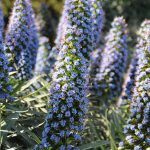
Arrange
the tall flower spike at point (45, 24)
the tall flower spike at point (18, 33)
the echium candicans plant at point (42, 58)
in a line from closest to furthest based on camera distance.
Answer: the tall flower spike at point (18, 33) < the echium candicans plant at point (42, 58) < the tall flower spike at point (45, 24)

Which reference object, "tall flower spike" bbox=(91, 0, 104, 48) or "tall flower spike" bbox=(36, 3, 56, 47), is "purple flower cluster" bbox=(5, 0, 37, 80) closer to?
"tall flower spike" bbox=(91, 0, 104, 48)

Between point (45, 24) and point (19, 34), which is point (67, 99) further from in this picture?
point (45, 24)

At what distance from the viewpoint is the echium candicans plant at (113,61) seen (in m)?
8.59

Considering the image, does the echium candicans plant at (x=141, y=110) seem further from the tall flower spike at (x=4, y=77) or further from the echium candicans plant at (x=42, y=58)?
the echium candicans plant at (x=42, y=58)

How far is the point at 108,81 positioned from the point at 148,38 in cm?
243

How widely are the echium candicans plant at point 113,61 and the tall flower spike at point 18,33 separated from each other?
1.79 metres

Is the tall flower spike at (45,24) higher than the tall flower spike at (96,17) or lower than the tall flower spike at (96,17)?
higher


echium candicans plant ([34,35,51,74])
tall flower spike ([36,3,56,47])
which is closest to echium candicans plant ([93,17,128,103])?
echium candicans plant ([34,35,51,74])

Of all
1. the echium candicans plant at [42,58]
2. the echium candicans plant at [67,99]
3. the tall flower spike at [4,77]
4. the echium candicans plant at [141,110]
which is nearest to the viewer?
the echium candicans plant at [67,99]

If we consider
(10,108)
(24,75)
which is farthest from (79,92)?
(24,75)

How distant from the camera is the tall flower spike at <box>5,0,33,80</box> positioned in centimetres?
716

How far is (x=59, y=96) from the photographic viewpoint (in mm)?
5273

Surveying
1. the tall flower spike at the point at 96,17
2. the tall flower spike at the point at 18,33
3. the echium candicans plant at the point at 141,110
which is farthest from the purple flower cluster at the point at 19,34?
the echium candicans plant at the point at 141,110

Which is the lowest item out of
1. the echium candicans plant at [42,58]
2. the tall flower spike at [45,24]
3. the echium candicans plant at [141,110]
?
the echium candicans plant at [141,110]
